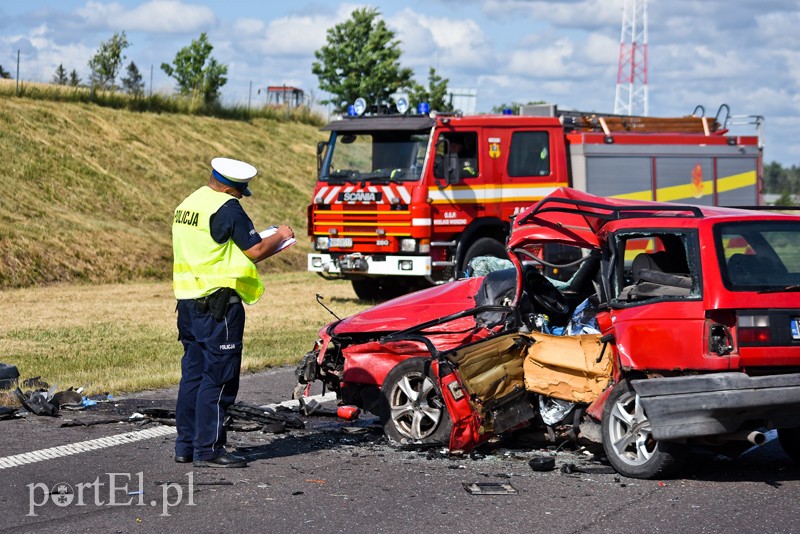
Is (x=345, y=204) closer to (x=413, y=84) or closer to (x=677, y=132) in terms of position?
(x=677, y=132)

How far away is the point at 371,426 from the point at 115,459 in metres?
1.95

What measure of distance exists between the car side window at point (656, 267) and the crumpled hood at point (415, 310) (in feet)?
3.91

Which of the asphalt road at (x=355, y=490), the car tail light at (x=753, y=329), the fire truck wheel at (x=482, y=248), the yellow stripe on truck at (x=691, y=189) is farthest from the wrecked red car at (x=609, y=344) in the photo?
the yellow stripe on truck at (x=691, y=189)

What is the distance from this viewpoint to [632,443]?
6668mm

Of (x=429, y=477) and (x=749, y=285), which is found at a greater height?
(x=749, y=285)

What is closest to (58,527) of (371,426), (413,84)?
(371,426)

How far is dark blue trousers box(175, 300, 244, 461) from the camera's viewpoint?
686 centimetres

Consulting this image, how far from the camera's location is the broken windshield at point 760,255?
254 inches

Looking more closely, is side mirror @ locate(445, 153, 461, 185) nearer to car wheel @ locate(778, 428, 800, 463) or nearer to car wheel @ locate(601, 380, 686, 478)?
car wheel @ locate(778, 428, 800, 463)

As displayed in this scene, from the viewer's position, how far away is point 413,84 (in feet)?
150

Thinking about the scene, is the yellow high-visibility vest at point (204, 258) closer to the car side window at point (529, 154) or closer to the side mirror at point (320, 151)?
the side mirror at point (320, 151)

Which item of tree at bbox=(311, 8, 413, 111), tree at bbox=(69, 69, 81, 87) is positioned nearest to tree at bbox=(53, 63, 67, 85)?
tree at bbox=(69, 69, 81, 87)

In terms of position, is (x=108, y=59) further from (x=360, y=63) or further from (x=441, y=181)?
(x=441, y=181)

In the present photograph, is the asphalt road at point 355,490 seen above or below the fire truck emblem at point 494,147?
Result: below
